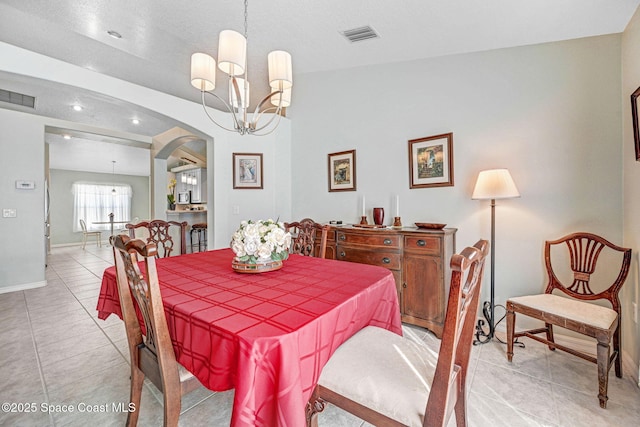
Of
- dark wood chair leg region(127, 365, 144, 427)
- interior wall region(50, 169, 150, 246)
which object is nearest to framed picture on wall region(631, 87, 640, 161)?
dark wood chair leg region(127, 365, 144, 427)

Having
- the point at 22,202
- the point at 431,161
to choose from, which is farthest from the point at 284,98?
the point at 22,202

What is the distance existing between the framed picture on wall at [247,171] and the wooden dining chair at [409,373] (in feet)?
9.75

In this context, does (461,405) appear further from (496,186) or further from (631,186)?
(631,186)

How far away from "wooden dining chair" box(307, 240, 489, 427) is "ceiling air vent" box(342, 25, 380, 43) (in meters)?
2.30

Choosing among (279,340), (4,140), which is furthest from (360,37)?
(4,140)

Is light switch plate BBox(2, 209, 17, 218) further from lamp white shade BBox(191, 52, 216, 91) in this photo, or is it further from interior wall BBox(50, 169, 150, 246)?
interior wall BBox(50, 169, 150, 246)

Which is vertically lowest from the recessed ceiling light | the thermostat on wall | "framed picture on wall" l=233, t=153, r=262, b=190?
the thermostat on wall

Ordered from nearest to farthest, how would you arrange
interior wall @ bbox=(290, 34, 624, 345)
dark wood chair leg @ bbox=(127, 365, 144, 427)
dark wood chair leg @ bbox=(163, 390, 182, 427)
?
dark wood chair leg @ bbox=(163, 390, 182, 427)
dark wood chair leg @ bbox=(127, 365, 144, 427)
interior wall @ bbox=(290, 34, 624, 345)

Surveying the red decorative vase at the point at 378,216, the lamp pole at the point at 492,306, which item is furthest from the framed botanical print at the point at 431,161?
the lamp pole at the point at 492,306

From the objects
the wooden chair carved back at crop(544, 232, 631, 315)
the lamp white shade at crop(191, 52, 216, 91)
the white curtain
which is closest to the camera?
the lamp white shade at crop(191, 52, 216, 91)

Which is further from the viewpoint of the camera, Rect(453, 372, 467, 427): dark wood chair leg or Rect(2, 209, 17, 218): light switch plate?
Rect(2, 209, 17, 218): light switch plate

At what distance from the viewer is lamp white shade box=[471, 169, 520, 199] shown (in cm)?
220

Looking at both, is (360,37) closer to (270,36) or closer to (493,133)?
(270,36)

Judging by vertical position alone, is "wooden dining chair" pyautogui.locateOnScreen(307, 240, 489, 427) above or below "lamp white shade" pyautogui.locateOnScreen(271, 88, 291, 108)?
below
